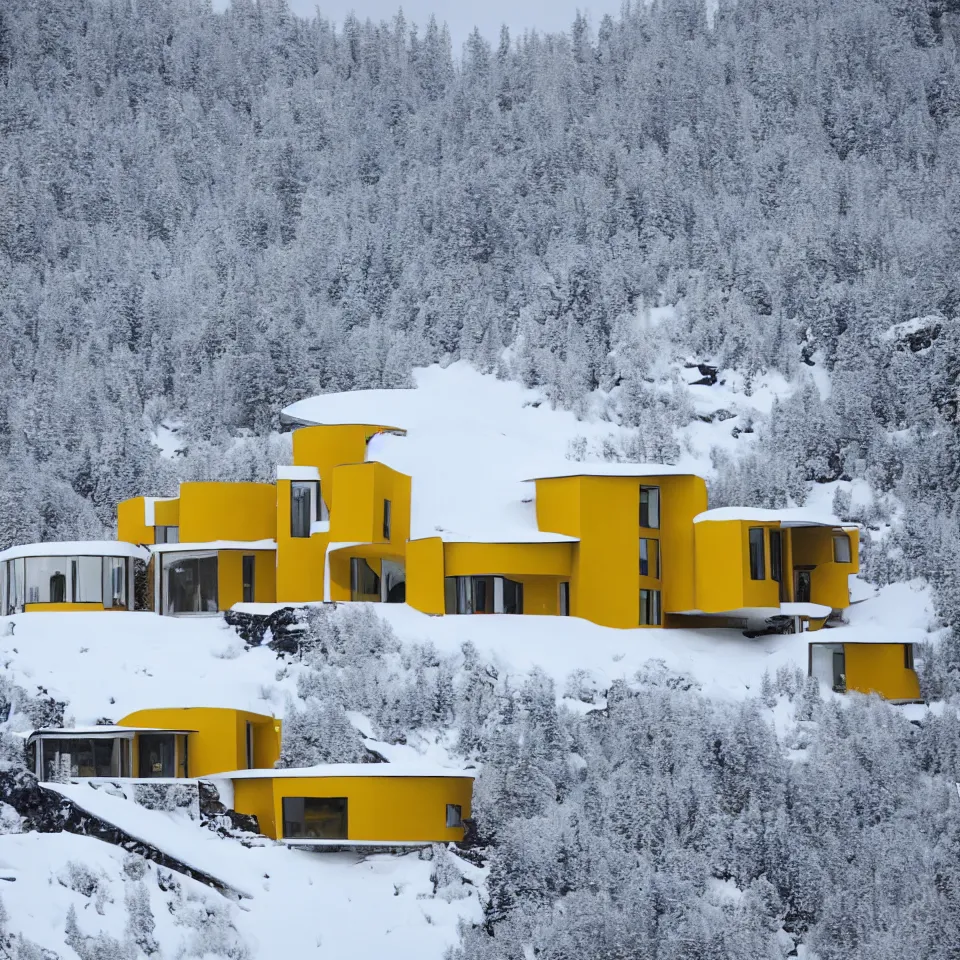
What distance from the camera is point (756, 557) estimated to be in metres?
52.5

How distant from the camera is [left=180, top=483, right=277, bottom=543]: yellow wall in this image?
55.0 metres

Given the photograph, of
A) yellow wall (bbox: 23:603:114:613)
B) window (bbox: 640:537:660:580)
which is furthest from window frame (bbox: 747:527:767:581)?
yellow wall (bbox: 23:603:114:613)

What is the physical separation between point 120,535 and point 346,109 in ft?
136

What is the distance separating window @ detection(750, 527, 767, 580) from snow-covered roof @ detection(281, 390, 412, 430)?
11645mm

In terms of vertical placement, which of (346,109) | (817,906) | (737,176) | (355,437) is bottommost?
(817,906)

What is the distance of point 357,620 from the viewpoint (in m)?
49.6

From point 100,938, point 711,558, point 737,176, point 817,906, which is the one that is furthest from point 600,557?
point 737,176

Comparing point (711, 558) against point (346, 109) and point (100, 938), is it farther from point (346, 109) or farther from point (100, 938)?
point (346, 109)

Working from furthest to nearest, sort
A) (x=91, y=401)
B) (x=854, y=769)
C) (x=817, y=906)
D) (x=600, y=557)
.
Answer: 1. (x=91, y=401)
2. (x=600, y=557)
3. (x=854, y=769)
4. (x=817, y=906)

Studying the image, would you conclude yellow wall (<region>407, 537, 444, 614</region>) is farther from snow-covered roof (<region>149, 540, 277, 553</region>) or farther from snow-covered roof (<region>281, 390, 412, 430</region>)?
snow-covered roof (<region>281, 390, 412, 430</region>)

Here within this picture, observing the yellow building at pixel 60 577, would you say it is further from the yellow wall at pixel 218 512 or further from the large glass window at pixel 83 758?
the large glass window at pixel 83 758

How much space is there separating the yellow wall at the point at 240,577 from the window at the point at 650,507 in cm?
1023

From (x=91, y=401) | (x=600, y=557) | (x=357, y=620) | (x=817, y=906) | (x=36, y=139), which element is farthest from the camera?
(x=36, y=139)

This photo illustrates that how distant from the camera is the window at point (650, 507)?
2116 inches
